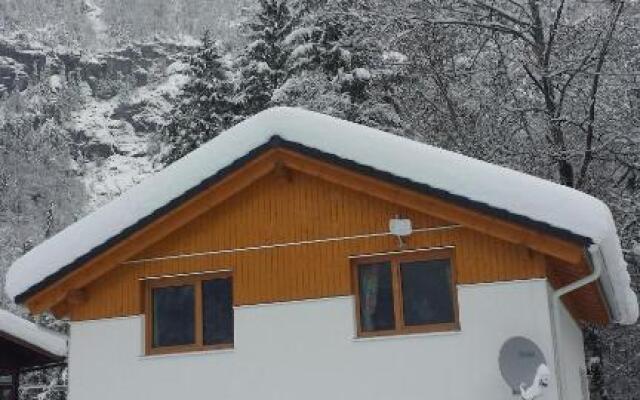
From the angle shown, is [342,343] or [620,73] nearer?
[342,343]

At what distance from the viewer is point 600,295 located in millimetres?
11680

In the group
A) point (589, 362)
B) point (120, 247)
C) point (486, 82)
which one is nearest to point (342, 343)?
point (120, 247)

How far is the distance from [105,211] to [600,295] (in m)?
6.55

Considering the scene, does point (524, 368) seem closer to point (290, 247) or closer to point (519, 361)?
point (519, 361)

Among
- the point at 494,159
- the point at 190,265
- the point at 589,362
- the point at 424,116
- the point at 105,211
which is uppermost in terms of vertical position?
the point at 424,116

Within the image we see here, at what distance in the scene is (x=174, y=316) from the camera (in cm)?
1148

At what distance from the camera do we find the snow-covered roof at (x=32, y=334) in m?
16.3

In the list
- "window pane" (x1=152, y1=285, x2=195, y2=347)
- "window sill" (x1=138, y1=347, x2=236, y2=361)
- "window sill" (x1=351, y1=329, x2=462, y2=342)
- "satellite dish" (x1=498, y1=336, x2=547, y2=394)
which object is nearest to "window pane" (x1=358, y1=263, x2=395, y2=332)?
"window sill" (x1=351, y1=329, x2=462, y2=342)

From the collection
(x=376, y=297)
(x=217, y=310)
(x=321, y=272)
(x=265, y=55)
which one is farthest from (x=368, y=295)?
(x=265, y=55)

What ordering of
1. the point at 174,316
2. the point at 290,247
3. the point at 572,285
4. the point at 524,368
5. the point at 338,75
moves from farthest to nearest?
the point at 338,75 < the point at 174,316 < the point at 290,247 < the point at 572,285 < the point at 524,368

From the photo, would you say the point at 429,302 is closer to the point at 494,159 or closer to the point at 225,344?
the point at 225,344

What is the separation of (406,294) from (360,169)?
159 centimetres

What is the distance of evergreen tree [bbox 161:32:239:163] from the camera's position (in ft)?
102

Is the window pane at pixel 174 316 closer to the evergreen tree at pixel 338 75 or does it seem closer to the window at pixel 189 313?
the window at pixel 189 313
